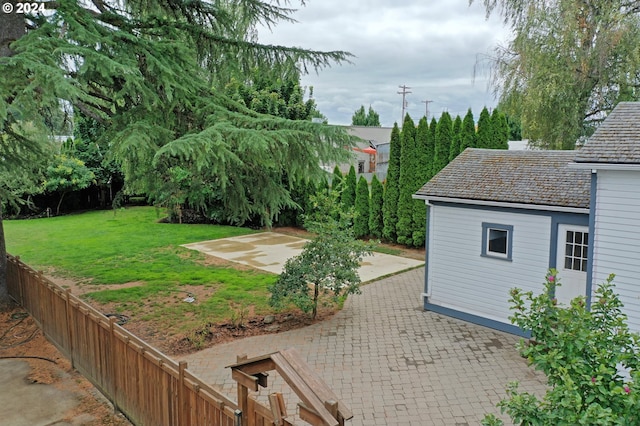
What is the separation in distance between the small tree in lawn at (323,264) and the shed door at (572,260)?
3342mm

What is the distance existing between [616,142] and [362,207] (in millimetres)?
11543

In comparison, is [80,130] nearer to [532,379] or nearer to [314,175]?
[314,175]

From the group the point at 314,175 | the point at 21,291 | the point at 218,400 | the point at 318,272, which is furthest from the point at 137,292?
the point at 218,400

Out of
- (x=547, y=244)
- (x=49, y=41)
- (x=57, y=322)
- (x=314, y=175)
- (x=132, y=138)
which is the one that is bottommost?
(x=57, y=322)

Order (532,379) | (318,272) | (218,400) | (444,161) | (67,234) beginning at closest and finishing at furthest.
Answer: (218,400) → (532,379) → (318,272) → (444,161) → (67,234)

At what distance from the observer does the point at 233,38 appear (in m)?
9.02

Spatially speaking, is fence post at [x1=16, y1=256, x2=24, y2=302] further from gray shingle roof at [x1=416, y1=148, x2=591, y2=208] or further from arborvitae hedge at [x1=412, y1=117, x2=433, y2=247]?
arborvitae hedge at [x1=412, y1=117, x2=433, y2=247]

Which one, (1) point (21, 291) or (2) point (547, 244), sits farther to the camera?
(1) point (21, 291)

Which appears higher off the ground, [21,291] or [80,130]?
[80,130]

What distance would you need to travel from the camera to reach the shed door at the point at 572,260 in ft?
25.3

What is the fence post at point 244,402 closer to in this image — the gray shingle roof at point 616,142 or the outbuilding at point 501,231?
the gray shingle roof at point 616,142

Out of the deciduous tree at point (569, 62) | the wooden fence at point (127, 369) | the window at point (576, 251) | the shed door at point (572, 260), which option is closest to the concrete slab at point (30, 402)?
the wooden fence at point (127, 369)

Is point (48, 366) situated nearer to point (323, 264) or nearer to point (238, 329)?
point (238, 329)

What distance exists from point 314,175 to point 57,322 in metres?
4.53
